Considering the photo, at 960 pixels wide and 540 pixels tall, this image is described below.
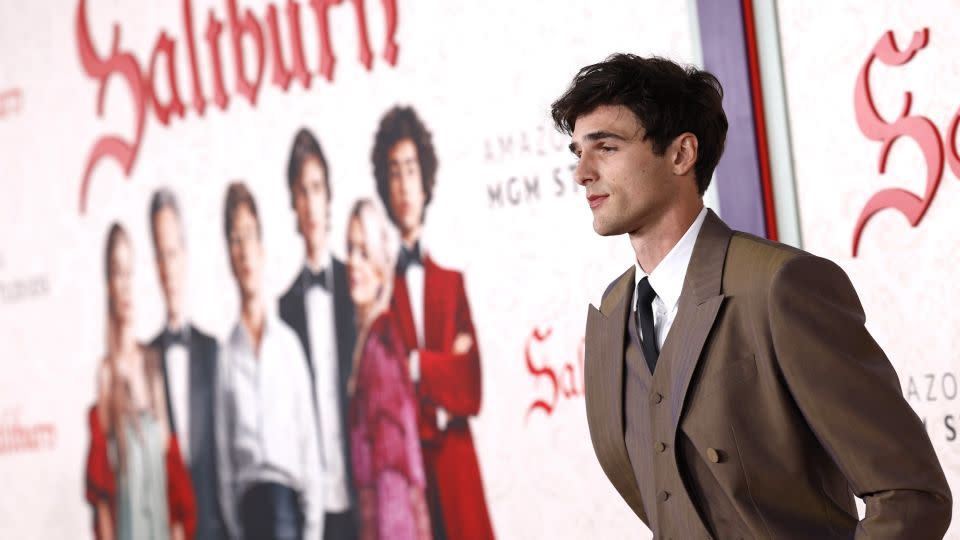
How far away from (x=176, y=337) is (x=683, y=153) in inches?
92.4

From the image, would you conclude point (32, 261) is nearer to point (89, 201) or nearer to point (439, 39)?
point (89, 201)

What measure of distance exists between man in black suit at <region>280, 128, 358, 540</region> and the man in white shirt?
0.04m

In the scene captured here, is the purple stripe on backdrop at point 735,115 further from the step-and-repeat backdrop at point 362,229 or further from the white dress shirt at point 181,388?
the white dress shirt at point 181,388

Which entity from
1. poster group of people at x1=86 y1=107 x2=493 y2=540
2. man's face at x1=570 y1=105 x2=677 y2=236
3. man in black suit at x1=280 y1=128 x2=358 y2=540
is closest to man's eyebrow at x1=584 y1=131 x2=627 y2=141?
man's face at x1=570 y1=105 x2=677 y2=236

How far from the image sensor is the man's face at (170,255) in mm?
3820

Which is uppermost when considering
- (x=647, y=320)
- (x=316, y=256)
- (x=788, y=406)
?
(x=316, y=256)

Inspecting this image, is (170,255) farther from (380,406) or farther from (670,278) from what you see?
Answer: (670,278)

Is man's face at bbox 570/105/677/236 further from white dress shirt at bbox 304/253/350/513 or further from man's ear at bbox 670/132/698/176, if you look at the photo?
white dress shirt at bbox 304/253/350/513

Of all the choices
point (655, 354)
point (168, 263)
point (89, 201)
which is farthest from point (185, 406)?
point (655, 354)

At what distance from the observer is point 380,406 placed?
10.9ft

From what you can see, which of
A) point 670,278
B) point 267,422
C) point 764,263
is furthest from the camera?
point 267,422

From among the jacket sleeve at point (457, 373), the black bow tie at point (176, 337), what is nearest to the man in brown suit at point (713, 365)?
the jacket sleeve at point (457, 373)

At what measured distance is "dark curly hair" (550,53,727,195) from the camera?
5.86ft

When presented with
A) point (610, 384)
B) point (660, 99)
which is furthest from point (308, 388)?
point (660, 99)
